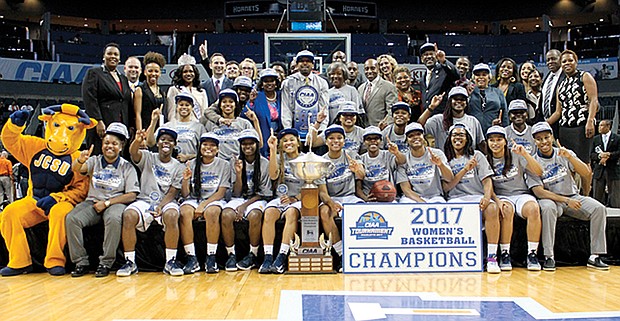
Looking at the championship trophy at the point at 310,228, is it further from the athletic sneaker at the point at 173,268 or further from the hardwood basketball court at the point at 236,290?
the athletic sneaker at the point at 173,268

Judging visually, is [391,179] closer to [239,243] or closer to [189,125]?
[239,243]

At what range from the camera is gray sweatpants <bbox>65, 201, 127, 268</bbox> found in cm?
471

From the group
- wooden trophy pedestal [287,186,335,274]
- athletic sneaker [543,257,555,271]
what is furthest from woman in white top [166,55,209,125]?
athletic sneaker [543,257,555,271]

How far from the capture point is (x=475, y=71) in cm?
591

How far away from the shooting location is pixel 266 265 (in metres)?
4.69

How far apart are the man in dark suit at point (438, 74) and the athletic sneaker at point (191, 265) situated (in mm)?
2733

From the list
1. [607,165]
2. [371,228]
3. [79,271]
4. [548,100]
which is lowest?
[79,271]

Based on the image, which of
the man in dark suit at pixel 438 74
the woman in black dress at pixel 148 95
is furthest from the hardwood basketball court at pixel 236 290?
the man in dark suit at pixel 438 74

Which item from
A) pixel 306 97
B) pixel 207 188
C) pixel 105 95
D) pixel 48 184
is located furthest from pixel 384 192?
pixel 48 184

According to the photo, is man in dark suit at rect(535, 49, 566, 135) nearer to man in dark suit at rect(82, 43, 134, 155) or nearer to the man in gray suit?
the man in gray suit

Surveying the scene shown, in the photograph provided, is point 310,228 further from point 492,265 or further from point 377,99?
point 377,99

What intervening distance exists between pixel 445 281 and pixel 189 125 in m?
2.64

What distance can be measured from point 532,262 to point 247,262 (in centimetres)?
227

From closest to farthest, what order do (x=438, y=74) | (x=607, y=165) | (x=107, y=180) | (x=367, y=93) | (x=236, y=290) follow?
1. (x=236, y=290)
2. (x=107, y=180)
3. (x=438, y=74)
4. (x=367, y=93)
5. (x=607, y=165)
